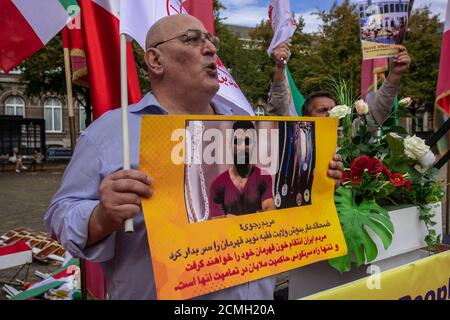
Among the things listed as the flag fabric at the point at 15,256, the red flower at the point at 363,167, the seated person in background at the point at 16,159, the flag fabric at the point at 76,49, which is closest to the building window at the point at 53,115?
the seated person in background at the point at 16,159

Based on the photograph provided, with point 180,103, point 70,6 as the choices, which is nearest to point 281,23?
point 70,6

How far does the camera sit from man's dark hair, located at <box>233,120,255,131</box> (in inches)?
61.9

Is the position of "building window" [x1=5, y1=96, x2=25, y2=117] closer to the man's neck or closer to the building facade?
the building facade

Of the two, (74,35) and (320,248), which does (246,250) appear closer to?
(320,248)

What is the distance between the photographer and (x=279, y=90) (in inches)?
141

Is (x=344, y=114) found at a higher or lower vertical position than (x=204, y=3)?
lower

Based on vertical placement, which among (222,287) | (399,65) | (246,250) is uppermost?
(399,65)

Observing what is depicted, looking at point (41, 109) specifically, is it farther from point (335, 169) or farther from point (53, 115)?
point (335, 169)

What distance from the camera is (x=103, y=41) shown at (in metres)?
3.37

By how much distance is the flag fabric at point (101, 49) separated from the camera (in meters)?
3.30

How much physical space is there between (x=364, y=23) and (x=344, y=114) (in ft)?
4.66

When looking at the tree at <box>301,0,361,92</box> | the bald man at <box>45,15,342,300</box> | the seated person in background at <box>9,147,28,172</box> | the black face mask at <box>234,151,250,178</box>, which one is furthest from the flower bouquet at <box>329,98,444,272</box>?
the seated person in background at <box>9,147,28,172</box>

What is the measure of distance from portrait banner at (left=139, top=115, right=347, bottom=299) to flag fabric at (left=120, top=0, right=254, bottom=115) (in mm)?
456

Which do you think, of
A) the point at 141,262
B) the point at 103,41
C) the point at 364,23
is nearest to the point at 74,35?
the point at 103,41
